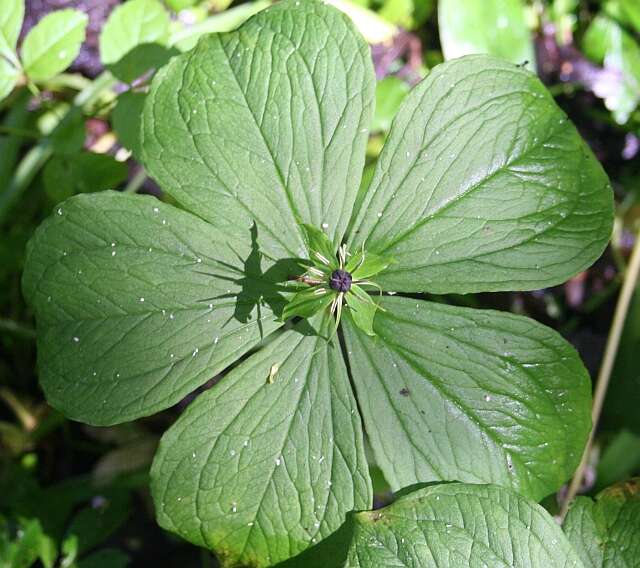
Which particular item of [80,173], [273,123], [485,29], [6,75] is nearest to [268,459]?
[273,123]

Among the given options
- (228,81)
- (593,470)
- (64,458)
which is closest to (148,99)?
(228,81)

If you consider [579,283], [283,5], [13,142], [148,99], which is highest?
[283,5]

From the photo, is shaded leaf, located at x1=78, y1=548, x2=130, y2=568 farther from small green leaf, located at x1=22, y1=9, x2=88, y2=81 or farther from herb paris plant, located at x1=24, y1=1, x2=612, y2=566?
small green leaf, located at x1=22, y1=9, x2=88, y2=81

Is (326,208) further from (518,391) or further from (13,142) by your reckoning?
(13,142)

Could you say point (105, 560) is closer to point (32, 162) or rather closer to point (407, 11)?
point (32, 162)

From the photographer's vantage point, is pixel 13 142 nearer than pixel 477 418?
No

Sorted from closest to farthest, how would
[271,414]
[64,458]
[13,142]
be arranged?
[271,414] < [13,142] < [64,458]

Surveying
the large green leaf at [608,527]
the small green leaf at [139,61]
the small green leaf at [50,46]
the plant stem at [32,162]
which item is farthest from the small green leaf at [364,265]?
the plant stem at [32,162]

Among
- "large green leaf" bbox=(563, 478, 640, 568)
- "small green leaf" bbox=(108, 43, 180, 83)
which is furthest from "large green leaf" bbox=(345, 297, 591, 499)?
"small green leaf" bbox=(108, 43, 180, 83)

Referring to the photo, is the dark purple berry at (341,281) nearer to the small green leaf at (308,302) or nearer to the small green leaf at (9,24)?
the small green leaf at (308,302)
